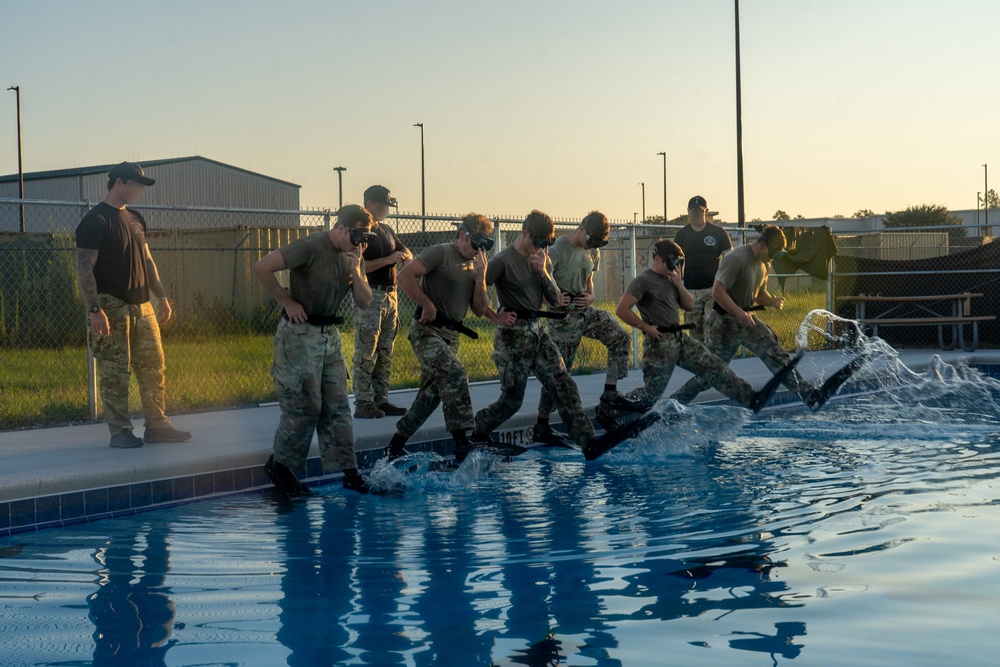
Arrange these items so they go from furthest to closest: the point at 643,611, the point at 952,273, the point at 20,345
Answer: the point at 952,273
the point at 20,345
the point at 643,611

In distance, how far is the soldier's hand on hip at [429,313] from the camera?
7434 millimetres

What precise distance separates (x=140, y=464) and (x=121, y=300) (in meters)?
1.44

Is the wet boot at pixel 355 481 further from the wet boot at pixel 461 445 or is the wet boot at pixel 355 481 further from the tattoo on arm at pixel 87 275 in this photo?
the tattoo on arm at pixel 87 275

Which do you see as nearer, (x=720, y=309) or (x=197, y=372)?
(x=720, y=309)

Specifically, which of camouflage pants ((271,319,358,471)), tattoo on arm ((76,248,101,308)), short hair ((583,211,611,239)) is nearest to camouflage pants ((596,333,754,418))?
short hair ((583,211,611,239))

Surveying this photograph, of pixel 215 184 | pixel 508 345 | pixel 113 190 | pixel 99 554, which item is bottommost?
pixel 99 554

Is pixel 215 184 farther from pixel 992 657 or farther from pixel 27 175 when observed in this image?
pixel 992 657

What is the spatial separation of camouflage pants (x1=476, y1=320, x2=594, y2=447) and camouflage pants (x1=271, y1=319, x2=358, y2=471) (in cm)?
145

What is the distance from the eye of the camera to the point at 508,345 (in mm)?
7965

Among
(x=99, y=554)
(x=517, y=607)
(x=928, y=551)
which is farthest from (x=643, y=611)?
(x=99, y=554)

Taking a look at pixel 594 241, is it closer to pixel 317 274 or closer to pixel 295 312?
pixel 317 274

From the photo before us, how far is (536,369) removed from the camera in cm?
805

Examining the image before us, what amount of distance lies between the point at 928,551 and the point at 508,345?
3.41 meters

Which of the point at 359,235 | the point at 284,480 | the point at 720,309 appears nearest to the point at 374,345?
the point at 284,480
